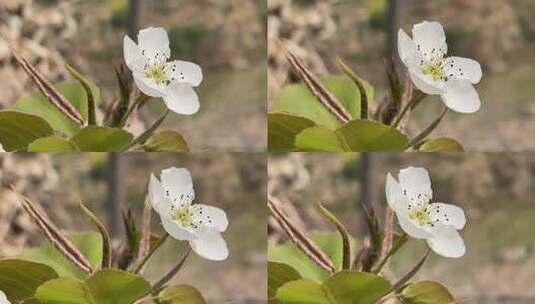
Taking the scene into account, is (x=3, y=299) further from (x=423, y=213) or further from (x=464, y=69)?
(x=464, y=69)

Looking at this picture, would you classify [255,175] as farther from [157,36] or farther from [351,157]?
[157,36]

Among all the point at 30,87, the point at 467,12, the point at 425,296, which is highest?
the point at 467,12

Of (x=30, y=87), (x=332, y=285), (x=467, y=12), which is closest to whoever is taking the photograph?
(x=332, y=285)

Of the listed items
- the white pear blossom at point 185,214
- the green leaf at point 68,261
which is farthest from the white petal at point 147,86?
the green leaf at point 68,261

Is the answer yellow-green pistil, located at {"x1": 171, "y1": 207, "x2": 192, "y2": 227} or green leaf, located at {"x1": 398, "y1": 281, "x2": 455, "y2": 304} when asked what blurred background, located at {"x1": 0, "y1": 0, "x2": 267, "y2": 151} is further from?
green leaf, located at {"x1": 398, "y1": 281, "x2": 455, "y2": 304}

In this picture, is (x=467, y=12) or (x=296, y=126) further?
(x=467, y=12)

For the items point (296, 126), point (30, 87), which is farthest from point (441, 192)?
point (30, 87)

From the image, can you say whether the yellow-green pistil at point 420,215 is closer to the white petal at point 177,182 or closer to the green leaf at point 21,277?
the white petal at point 177,182
